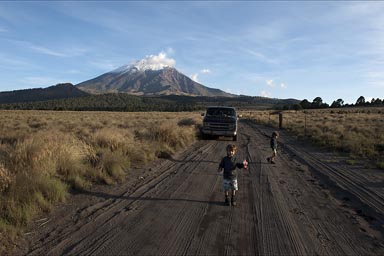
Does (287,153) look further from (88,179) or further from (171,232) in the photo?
(171,232)

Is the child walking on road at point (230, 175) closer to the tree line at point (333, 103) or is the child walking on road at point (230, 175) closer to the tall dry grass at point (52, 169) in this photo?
the tall dry grass at point (52, 169)

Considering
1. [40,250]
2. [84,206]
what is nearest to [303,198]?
[84,206]

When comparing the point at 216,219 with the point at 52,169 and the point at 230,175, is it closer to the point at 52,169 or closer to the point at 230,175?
the point at 230,175

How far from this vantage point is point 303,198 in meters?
7.53

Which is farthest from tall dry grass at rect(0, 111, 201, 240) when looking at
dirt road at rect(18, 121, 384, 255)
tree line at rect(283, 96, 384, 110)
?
tree line at rect(283, 96, 384, 110)

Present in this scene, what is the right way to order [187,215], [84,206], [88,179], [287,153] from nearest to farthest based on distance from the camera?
1. [187,215]
2. [84,206]
3. [88,179]
4. [287,153]

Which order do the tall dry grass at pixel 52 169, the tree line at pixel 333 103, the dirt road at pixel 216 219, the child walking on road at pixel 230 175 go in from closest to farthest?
the dirt road at pixel 216 219
the tall dry grass at pixel 52 169
the child walking on road at pixel 230 175
the tree line at pixel 333 103

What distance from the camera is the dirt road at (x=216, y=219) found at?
15.7ft

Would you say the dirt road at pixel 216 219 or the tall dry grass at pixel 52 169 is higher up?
the tall dry grass at pixel 52 169

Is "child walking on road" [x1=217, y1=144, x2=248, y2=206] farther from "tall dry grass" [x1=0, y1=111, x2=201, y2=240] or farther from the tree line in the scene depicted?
the tree line

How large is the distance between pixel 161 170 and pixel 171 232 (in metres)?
5.16

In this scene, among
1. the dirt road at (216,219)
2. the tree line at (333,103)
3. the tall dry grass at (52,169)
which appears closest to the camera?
the dirt road at (216,219)

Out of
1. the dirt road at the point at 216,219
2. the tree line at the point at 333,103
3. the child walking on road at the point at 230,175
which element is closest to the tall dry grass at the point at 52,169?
the dirt road at the point at 216,219

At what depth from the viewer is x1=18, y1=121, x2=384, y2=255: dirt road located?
4.78 metres
